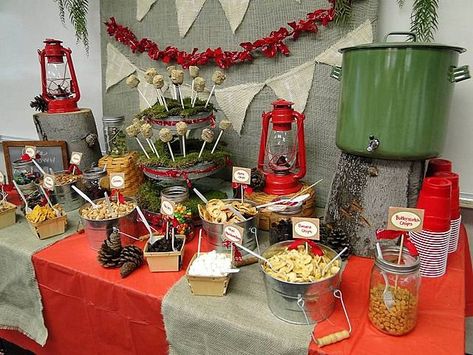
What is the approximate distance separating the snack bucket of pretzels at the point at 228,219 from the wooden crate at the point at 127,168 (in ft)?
1.22

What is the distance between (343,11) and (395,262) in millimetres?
730

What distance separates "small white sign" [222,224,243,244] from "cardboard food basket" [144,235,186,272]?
0.13 m

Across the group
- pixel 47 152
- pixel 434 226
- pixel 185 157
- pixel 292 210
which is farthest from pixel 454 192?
pixel 47 152

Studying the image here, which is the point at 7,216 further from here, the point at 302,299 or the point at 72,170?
the point at 302,299

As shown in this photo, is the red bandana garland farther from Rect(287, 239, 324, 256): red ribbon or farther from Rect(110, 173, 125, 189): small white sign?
Rect(287, 239, 324, 256): red ribbon

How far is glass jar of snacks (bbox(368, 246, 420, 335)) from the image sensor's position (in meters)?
0.67

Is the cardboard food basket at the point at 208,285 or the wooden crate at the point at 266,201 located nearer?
the cardboard food basket at the point at 208,285

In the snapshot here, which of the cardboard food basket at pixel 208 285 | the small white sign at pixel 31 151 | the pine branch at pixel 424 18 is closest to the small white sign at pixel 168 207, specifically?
the cardboard food basket at pixel 208 285

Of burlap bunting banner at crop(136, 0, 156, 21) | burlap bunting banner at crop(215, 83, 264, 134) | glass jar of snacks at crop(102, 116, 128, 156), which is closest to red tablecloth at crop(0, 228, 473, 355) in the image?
glass jar of snacks at crop(102, 116, 128, 156)

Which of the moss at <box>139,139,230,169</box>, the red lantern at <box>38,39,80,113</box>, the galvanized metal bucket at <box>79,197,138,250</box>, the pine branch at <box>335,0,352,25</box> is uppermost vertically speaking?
A: the pine branch at <box>335,0,352,25</box>

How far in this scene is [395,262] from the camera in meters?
0.73

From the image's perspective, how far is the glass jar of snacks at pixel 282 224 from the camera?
0.93m

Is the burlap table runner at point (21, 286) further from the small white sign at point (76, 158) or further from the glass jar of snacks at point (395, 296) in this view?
the glass jar of snacks at point (395, 296)

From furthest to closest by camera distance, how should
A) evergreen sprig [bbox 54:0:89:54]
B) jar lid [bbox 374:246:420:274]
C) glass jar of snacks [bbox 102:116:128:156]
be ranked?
1. evergreen sprig [bbox 54:0:89:54]
2. glass jar of snacks [bbox 102:116:128:156]
3. jar lid [bbox 374:246:420:274]
